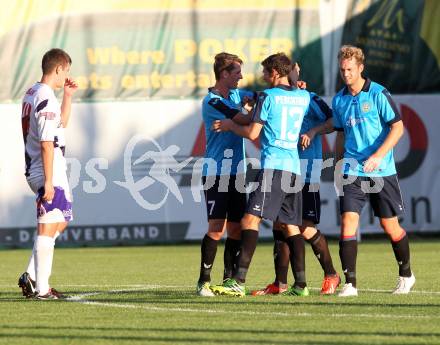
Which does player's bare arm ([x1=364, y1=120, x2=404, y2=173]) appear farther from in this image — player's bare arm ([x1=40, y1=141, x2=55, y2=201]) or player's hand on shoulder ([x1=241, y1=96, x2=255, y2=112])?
player's bare arm ([x1=40, y1=141, x2=55, y2=201])

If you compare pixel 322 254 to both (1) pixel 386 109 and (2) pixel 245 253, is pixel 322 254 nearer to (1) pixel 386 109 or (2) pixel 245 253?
(2) pixel 245 253

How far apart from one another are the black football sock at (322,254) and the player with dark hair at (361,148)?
421 millimetres

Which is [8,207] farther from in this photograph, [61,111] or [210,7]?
[61,111]

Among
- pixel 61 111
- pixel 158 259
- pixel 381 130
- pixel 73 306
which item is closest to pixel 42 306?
pixel 73 306

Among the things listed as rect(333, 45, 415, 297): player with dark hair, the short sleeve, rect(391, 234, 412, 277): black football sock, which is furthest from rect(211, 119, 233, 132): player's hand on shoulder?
rect(391, 234, 412, 277): black football sock

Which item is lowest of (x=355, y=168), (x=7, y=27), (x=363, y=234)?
(x=363, y=234)

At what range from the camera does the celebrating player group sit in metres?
9.62

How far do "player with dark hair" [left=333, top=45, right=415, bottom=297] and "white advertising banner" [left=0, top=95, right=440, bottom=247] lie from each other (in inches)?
385

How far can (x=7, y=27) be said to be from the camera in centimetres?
1969

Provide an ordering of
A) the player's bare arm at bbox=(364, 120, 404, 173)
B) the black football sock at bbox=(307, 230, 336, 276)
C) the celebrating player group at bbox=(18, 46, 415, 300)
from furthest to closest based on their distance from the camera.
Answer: the black football sock at bbox=(307, 230, 336, 276) < the celebrating player group at bbox=(18, 46, 415, 300) < the player's bare arm at bbox=(364, 120, 404, 173)

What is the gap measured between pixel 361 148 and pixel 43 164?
2.70 meters

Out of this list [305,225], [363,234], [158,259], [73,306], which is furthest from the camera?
[363,234]

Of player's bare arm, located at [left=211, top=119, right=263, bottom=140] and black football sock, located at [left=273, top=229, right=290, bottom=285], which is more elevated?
player's bare arm, located at [left=211, top=119, right=263, bottom=140]

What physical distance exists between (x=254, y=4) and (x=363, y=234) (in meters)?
4.62
